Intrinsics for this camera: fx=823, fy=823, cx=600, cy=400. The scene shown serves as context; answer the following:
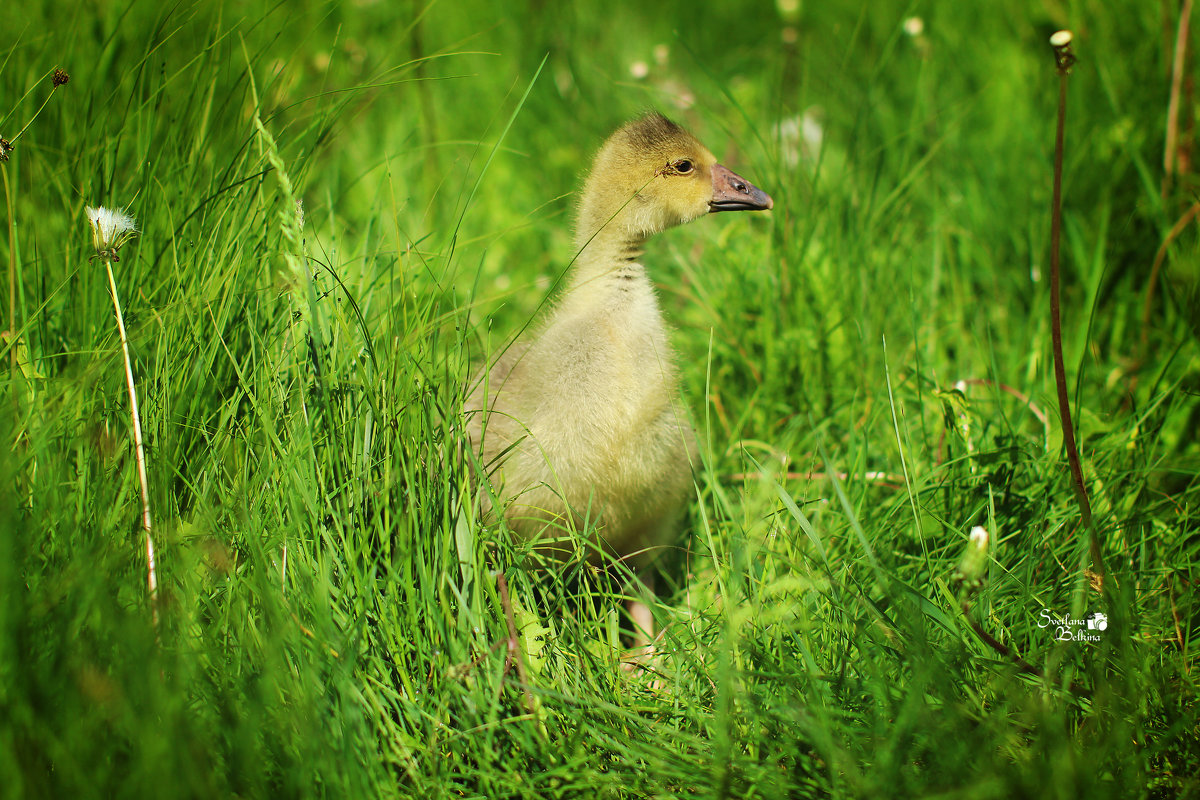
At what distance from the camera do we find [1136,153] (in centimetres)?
297

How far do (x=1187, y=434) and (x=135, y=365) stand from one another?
299cm

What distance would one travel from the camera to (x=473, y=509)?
5.71 ft

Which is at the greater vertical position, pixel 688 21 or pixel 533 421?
pixel 688 21

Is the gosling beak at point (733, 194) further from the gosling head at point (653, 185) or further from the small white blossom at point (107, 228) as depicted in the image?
the small white blossom at point (107, 228)

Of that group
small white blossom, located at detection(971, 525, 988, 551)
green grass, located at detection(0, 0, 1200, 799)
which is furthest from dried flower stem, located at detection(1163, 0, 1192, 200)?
small white blossom, located at detection(971, 525, 988, 551)

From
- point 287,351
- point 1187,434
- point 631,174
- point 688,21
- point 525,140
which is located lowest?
point 1187,434

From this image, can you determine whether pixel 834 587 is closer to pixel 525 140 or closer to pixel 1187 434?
pixel 1187 434

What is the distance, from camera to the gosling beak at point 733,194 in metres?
2.46

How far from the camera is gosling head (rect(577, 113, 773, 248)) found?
7.61ft

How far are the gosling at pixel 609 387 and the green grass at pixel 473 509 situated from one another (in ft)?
0.53

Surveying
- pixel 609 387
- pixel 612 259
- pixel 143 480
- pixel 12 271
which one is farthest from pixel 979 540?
pixel 12 271

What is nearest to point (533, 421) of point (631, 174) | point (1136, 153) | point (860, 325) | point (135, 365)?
point (631, 174)

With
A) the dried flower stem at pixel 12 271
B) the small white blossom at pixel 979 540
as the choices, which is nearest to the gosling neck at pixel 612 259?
the small white blossom at pixel 979 540

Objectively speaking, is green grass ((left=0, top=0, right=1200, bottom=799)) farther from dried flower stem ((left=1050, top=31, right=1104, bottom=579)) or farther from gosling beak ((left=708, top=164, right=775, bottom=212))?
gosling beak ((left=708, top=164, right=775, bottom=212))
